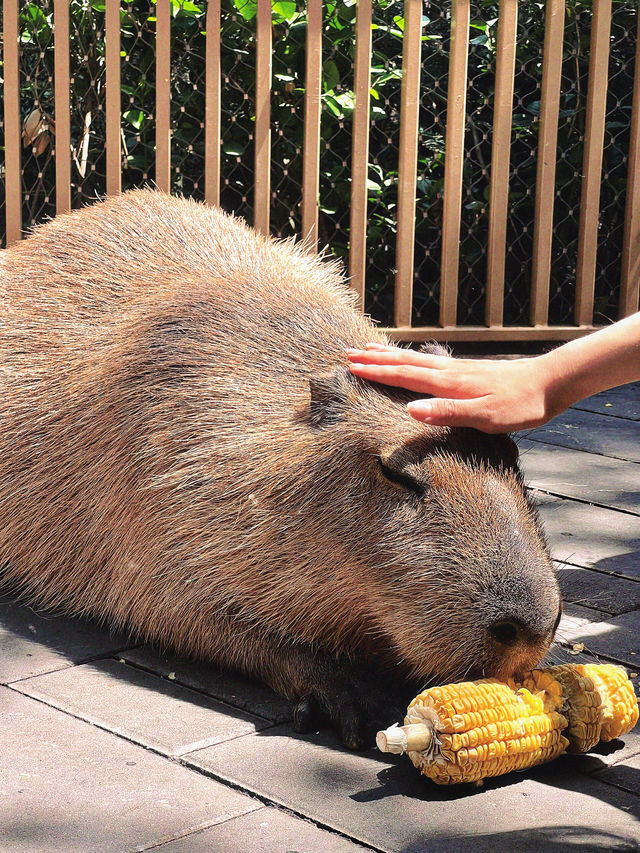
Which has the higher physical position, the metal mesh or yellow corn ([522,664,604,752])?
the metal mesh

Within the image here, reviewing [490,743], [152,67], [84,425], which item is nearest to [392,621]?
[490,743]

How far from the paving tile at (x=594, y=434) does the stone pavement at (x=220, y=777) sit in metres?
1.80

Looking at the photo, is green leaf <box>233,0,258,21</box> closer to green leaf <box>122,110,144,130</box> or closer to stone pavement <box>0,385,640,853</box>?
green leaf <box>122,110,144,130</box>

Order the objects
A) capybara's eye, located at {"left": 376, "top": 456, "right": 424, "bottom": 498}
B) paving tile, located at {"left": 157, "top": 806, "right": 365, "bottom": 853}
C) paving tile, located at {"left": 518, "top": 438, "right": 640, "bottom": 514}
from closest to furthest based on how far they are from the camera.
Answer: paving tile, located at {"left": 157, "top": 806, "right": 365, "bottom": 853}, capybara's eye, located at {"left": 376, "top": 456, "right": 424, "bottom": 498}, paving tile, located at {"left": 518, "top": 438, "right": 640, "bottom": 514}

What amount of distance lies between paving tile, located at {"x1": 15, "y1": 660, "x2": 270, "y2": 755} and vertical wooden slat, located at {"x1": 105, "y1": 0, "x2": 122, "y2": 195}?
3.36m

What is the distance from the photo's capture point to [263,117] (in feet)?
20.2

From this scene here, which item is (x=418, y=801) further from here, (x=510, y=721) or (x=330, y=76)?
(x=330, y=76)

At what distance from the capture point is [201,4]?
6.72 meters

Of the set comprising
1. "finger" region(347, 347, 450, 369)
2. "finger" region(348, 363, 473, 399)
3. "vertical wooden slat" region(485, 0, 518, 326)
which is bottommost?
"finger" region(348, 363, 473, 399)

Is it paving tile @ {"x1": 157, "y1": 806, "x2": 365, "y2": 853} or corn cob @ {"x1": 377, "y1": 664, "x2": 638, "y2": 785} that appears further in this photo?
corn cob @ {"x1": 377, "y1": 664, "x2": 638, "y2": 785}

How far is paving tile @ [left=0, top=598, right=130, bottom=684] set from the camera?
3.20m

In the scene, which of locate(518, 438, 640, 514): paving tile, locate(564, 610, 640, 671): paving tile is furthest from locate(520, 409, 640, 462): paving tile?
locate(564, 610, 640, 671): paving tile

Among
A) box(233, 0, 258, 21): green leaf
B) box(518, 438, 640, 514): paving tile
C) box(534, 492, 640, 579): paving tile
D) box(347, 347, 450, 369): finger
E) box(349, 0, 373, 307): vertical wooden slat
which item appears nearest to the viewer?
box(347, 347, 450, 369): finger

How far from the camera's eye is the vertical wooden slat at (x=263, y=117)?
6000 mm
